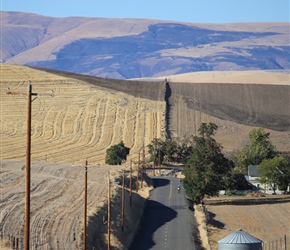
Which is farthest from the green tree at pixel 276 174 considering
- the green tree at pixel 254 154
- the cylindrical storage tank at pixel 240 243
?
the cylindrical storage tank at pixel 240 243

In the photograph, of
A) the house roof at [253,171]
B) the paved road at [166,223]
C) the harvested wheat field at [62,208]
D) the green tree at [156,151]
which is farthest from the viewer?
the green tree at [156,151]

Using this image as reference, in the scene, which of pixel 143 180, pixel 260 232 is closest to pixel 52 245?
pixel 260 232

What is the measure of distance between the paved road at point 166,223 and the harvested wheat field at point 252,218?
5.31ft

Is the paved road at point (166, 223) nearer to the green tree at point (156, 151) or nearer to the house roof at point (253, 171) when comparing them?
the house roof at point (253, 171)

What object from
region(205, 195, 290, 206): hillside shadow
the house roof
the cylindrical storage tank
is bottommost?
the house roof

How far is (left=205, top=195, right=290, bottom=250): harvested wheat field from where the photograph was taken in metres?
56.8

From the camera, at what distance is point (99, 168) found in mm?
84688

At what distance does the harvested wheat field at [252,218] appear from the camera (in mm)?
56844

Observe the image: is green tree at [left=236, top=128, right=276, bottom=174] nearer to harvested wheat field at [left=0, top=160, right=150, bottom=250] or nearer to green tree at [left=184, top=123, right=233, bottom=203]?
green tree at [left=184, top=123, right=233, bottom=203]

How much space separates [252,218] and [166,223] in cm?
718

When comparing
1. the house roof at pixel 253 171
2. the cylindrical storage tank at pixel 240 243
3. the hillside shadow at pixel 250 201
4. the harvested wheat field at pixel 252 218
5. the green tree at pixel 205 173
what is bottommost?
the house roof at pixel 253 171

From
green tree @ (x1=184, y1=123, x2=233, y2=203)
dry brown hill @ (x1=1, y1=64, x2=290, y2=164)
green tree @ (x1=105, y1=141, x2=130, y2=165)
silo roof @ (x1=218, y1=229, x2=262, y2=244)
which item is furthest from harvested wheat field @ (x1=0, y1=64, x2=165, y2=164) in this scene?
silo roof @ (x1=218, y1=229, x2=262, y2=244)

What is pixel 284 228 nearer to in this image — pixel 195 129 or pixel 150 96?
pixel 195 129

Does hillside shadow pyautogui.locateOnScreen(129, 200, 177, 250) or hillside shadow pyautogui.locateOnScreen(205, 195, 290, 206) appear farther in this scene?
hillside shadow pyautogui.locateOnScreen(205, 195, 290, 206)
